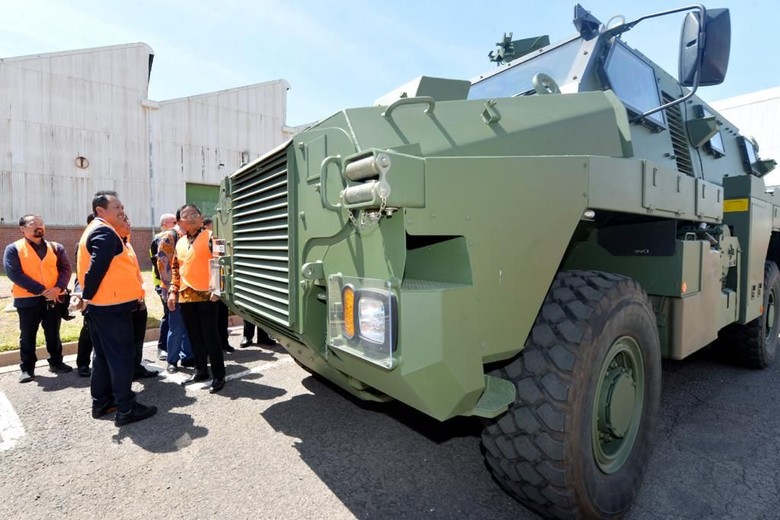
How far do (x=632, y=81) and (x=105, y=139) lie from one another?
18.8 m

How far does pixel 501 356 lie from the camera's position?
1.95m

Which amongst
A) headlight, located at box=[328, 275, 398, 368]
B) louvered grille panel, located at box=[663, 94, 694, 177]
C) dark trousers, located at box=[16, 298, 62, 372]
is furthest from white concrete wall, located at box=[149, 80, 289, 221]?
headlight, located at box=[328, 275, 398, 368]

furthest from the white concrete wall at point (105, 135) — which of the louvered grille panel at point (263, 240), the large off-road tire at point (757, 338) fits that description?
the large off-road tire at point (757, 338)

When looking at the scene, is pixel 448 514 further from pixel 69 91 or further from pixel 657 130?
pixel 69 91

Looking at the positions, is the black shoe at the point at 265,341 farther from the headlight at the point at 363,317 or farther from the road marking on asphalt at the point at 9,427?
the headlight at the point at 363,317

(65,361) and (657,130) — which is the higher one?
(657,130)

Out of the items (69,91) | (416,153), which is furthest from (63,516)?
(69,91)

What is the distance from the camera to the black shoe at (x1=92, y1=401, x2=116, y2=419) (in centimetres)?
370

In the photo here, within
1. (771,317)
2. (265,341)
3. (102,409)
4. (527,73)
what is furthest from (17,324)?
(771,317)

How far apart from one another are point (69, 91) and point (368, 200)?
19801 mm

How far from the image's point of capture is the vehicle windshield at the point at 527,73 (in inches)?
127

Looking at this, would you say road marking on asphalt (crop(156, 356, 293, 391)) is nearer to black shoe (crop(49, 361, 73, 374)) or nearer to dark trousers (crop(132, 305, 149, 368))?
dark trousers (crop(132, 305, 149, 368))

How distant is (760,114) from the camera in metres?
13.2

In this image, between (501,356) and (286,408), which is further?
(286,408)
